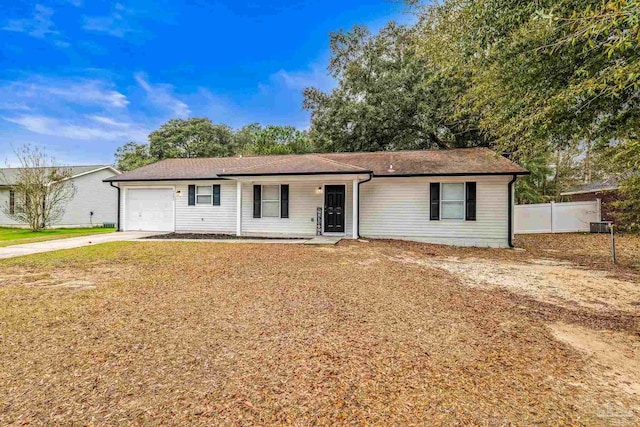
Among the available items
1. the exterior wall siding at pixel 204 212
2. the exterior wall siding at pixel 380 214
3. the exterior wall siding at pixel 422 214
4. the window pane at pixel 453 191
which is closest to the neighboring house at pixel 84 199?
the exterior wall siding at pixel 204 212

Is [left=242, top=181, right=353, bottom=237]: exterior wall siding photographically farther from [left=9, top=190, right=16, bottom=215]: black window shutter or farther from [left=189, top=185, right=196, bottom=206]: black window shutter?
[left=9, top=190, right=16, bottom=215]: black window shutter

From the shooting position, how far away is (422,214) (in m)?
12.3

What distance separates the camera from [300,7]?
1514 centimetres

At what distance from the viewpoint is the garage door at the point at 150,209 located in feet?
48.2

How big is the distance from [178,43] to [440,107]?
50.0 feet

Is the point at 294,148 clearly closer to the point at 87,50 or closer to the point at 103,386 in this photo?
the point at 87,50

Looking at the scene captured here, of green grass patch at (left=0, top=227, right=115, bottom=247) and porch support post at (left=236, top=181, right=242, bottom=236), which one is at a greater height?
porch support post at (left=236, top=181, right=242, bottom=236)

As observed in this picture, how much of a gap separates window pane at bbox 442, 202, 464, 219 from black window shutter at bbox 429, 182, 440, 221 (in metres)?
0.23

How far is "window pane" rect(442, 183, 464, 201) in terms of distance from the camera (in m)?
12.0

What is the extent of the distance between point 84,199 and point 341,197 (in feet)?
59.0

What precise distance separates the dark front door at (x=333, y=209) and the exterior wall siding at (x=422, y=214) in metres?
0.82

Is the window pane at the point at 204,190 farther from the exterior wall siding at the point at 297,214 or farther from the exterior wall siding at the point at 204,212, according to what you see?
the exterior wall siding at the point at 297,214

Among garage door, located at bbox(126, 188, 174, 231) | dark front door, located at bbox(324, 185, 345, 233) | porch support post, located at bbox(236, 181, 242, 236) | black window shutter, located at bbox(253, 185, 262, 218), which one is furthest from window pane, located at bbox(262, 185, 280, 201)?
garage door, located at bbox(126, 188, 174, 231)

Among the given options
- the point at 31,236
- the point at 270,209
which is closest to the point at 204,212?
the point at 270,209
